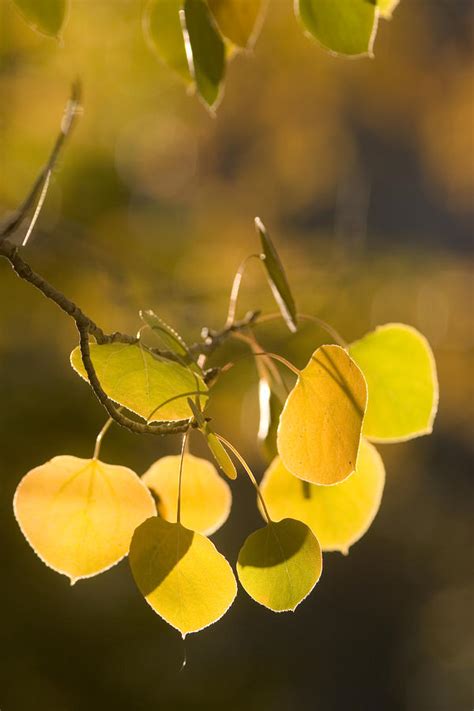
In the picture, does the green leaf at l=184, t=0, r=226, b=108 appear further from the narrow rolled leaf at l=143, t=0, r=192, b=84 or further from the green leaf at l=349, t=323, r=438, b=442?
the green leaf at l=349, t=323, r=438, b=442

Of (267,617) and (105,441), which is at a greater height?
(105,441)

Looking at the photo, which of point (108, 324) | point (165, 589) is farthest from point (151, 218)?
point (165, 589)

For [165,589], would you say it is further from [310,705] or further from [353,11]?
[310,705]

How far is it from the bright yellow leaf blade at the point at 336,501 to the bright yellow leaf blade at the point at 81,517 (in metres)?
0.11

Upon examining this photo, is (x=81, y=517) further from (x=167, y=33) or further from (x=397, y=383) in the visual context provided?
(x=167, y=33)

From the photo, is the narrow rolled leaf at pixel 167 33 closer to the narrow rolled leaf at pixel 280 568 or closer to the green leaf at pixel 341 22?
the green leaf at pixel 341 22

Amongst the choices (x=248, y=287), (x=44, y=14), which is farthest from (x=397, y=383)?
(x=248, y=287)

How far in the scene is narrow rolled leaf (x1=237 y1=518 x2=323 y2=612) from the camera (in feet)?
1.44

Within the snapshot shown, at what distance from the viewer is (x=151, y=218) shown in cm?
222

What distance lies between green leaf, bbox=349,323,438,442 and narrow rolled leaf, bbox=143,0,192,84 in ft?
0.81

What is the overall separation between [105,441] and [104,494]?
4.27ft

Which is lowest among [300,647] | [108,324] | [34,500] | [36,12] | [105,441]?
[300,647]

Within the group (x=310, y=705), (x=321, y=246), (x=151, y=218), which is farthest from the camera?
(x=310, y=705)

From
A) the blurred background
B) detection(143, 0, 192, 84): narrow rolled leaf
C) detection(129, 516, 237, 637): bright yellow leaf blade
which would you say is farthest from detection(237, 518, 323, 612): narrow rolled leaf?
the blurred background
